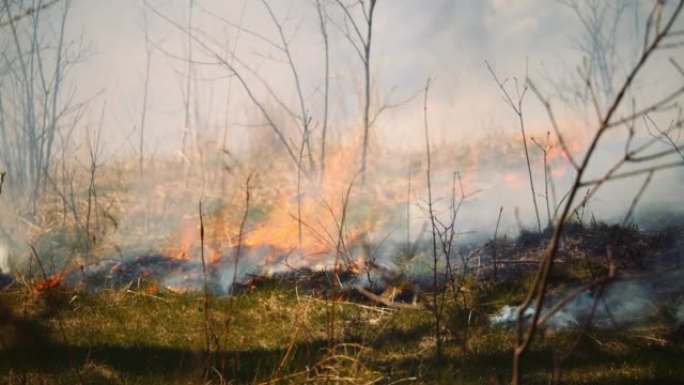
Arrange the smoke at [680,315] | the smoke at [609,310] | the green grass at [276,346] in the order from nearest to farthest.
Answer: the green grass at [276,346]
the smoke at [680,315]
the smoke at [609,310]

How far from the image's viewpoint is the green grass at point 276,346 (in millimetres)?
3172

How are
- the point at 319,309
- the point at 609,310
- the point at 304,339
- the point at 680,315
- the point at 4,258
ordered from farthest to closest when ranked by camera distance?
the point at 4,258 < the point at 319,309 < the point at 609,310 < the point at 304,339 < the point at 680,315

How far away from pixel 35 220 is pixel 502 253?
11.1 metres

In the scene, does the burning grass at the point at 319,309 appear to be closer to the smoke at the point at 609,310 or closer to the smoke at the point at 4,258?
the smoke at the point at 609,310

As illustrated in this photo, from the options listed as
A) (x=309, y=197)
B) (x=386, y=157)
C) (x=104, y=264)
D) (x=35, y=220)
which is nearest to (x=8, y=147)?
(x=35, y=220)

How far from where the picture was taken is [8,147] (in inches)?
618

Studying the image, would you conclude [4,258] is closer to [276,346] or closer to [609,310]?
[276,346]

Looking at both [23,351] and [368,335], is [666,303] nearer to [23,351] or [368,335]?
[368,335]

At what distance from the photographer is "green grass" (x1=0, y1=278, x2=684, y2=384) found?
3.17 m

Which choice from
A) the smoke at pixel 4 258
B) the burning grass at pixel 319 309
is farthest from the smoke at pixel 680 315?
the smoke at pixel 4 258

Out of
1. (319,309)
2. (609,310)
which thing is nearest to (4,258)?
(319,309)

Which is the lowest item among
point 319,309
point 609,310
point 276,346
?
point 276,346

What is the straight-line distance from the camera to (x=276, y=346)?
460cm

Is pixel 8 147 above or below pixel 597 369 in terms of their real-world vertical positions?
above
